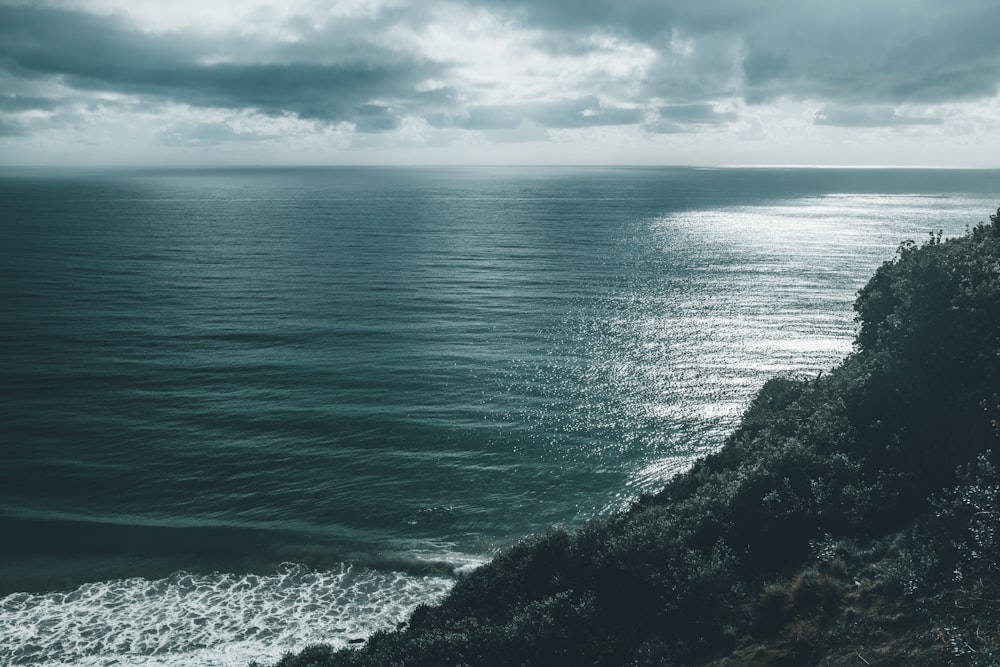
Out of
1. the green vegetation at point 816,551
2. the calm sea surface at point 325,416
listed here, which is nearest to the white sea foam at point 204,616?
the calm sea surface at point 325,416

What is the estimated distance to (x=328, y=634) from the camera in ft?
83.8

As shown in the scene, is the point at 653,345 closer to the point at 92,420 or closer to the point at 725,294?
the point at 725,294

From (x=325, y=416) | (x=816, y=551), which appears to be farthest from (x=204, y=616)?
(x=816, y=551)

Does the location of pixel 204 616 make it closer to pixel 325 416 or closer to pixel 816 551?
pixel 325 416

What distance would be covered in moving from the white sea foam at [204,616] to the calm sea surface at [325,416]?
0.12m

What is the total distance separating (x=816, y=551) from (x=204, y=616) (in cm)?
2254

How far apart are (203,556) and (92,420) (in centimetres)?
2011

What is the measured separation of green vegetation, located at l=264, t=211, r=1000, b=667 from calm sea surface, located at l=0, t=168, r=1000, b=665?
290 inches

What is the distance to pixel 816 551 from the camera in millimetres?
19812

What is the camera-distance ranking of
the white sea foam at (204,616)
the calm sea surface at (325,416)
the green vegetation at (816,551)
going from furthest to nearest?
the calm sea surface at (325,416)
the white sea foam at (204,616)
the green vegetation at (816,551)

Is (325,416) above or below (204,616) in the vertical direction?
above

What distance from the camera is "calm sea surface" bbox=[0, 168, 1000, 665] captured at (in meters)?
28.5

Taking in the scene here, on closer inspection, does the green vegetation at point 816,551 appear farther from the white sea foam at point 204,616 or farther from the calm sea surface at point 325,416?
the calm sea surface at point 325,416

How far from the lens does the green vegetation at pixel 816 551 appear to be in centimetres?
1612
